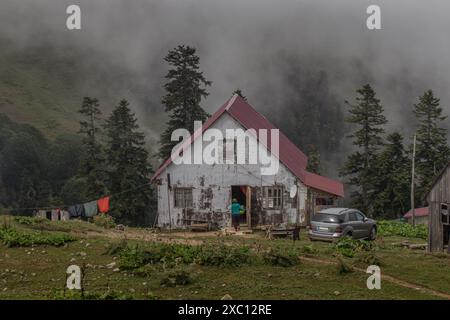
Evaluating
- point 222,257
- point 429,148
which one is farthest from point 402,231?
point 429,148

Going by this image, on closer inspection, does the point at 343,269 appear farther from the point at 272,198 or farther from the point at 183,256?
the point at 272,198

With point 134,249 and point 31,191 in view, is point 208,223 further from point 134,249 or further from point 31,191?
point 31,191

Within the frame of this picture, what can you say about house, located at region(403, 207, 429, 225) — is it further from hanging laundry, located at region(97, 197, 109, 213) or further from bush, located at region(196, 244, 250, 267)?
bush, located at region(196, 244, 250, 267)

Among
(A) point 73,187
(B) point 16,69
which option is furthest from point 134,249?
(B) point 16,69

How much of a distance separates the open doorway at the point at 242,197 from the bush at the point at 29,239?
1424 centimetres

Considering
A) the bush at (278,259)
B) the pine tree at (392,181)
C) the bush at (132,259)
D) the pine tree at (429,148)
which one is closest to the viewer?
the bush at (132,259)

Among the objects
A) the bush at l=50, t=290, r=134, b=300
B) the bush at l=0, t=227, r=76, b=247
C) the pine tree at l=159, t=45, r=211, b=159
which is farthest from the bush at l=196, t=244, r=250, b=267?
the pine tree at l=159, t=45, r=211, b=159

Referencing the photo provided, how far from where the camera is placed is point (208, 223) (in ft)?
109

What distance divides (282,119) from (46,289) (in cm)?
15558

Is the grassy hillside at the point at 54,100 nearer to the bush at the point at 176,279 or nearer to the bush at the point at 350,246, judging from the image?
the bush at the point at 350,246

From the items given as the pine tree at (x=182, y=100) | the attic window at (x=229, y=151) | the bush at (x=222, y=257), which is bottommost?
the bush at (x=222, y=257)

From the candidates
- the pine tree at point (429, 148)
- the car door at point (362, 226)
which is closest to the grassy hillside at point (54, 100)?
the pine tree at point (429, 148)

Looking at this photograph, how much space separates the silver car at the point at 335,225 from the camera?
24.7m

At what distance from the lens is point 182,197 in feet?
111
